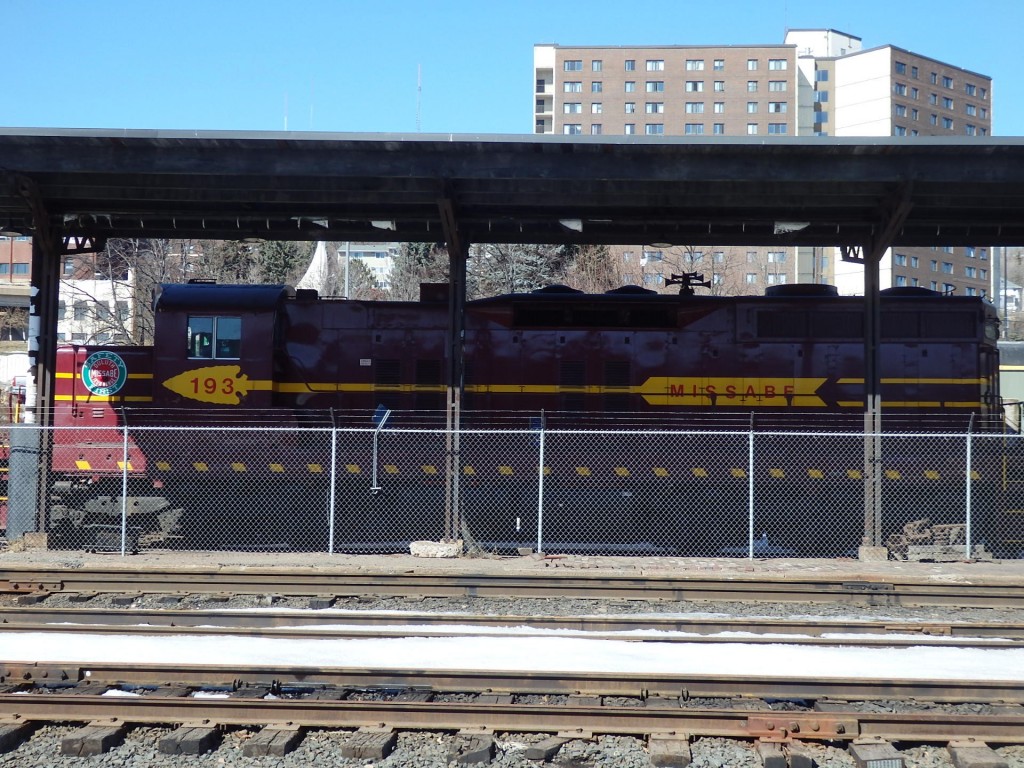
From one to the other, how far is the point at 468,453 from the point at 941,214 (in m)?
8.84

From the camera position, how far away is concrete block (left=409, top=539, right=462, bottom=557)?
45.4 feet

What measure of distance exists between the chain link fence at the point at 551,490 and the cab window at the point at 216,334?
1447mm

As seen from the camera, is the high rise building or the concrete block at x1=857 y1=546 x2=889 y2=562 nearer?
the concrete block at x1=857 y1=546 x2=889 y2=562

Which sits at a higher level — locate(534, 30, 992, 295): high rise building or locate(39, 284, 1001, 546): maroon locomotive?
locate(534, 30, 992, 295): high rise building

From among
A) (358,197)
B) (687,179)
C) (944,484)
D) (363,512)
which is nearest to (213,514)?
(363,512)

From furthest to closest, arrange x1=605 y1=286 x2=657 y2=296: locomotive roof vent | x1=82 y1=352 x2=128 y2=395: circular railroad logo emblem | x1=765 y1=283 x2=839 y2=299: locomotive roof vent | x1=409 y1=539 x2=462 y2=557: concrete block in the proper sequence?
x1=605 y1=286 x2=657 y2=296: locomotive roof vent
x1=765 y1=283 x2=839 y2=299: locomotive roof vent
x1=82 y1=352 x2=128 y2=395: circular railroad logo emblem
x1=409 y1=539 x2=462 y2=557: concrete block

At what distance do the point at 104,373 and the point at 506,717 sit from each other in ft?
40.9

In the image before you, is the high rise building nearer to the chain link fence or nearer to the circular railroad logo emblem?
the chain link fence

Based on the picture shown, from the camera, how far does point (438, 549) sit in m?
13.9

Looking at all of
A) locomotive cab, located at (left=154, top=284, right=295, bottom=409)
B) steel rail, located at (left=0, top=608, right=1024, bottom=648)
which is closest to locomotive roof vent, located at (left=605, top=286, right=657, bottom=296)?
locomotive cab, located at (left=154, top=284, right=295, bottom=409)

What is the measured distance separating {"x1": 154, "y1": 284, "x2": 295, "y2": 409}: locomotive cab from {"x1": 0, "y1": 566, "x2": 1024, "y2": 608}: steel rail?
472 cm

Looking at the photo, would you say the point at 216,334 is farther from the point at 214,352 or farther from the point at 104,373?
the point at 104,373

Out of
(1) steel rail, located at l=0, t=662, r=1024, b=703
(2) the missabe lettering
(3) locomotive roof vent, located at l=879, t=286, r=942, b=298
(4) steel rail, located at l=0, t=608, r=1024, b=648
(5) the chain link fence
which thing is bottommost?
(4) steel rail, located at l=0, t=608, r=1024, b=648

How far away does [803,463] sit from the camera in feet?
50.9
